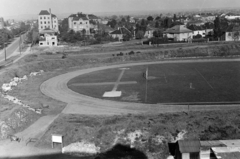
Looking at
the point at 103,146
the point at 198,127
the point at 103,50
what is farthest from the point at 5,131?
the point at 103,50

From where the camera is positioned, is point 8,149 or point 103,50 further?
point 103,50

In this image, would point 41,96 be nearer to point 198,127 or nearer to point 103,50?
point 198,127

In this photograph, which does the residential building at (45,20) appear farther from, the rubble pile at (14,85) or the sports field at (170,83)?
the sports field at (170,83)

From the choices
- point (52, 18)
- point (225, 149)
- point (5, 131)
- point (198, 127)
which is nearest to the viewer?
point (225, 149)

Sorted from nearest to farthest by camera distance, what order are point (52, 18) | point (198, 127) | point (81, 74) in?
point (198, 127), point (81, 74), point (52, 18)

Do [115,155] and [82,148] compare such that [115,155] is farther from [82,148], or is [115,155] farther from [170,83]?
[170,83]

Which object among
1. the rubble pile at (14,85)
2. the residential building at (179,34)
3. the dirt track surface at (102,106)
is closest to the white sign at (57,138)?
the dirt track surface at (102,106)

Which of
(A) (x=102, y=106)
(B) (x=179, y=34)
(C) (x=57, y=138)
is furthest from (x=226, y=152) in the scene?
(B) (x=179, y=34)

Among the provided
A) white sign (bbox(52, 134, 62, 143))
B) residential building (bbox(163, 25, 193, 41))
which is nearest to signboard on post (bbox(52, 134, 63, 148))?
white sign (bbox(52, 134, 62, 143))
